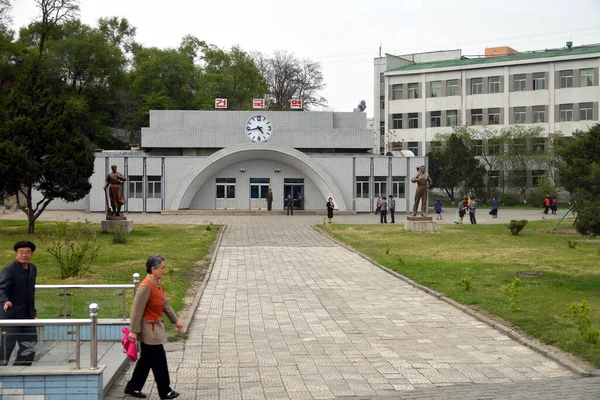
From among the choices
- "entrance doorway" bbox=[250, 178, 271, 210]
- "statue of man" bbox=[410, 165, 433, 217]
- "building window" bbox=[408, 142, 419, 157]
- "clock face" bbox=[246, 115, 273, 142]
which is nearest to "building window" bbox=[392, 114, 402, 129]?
"building window" bbox=[408, 142, 419, 157]

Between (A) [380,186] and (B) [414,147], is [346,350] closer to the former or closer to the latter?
(A) [380,186]

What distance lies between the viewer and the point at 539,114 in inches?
2393

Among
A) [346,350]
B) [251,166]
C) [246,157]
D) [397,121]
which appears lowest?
[346,350]

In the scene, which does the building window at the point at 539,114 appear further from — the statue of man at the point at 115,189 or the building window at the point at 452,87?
the statue of man at the point at 115,189

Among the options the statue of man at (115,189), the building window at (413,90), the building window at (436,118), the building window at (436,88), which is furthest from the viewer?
the building window at (413,90)

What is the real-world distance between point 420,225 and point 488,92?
117 ft

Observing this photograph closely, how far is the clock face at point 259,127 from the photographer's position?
49281mm

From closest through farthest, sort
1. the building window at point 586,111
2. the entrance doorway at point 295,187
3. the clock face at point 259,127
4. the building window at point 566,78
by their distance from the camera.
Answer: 1. the clock face at point 259,127
2. the entrance doorway at point 295,187
3. the building window at point 586,111
4. the building window at point 566,78

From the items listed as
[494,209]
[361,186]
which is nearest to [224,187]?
[361,186]

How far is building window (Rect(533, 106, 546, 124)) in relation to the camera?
60625mm

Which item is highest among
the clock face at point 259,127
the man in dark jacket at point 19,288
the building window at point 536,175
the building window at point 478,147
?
the clock face at point 259,127

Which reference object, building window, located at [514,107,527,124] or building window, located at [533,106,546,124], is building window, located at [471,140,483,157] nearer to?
building window, located at [514,107,527,124]

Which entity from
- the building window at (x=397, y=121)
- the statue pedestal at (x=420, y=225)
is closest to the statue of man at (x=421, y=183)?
the statue pedestal at (x=420, y=225)

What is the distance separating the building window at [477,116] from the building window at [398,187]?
18289 millimetres
